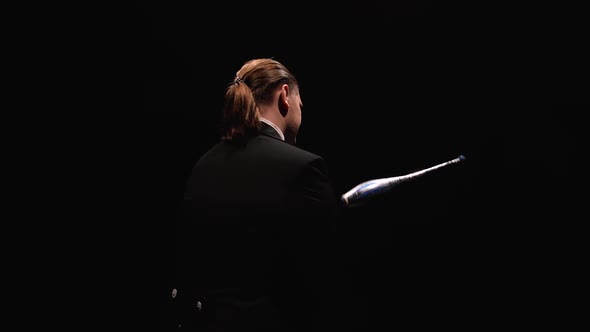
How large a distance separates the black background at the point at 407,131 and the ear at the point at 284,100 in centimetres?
93

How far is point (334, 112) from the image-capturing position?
88.2 inches

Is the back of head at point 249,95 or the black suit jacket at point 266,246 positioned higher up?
the back of head at point 249,95

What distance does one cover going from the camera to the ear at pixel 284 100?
1.26 m

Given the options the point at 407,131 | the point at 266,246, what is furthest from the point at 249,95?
the point at 407,131

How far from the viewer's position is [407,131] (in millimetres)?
2174

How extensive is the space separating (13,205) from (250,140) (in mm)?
1386

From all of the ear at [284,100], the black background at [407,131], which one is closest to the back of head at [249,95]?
the ear at [284,100]

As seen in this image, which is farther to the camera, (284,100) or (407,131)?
(407,131)

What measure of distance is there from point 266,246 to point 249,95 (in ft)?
1.24

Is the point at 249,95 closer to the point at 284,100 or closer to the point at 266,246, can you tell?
the point at 284,100

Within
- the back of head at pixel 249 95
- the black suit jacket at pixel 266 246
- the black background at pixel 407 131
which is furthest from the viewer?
the black background at pixel 407 131

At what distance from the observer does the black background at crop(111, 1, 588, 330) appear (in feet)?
6.88

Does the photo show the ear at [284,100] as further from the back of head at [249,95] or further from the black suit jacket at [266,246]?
the black suit jacket at [266,246]

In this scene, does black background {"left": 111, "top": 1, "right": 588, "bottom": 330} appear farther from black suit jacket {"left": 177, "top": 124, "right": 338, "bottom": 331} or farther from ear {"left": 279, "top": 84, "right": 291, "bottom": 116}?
black suit jacket {"left": 177, "top": 124, "right": 338, "bottom": 331}
